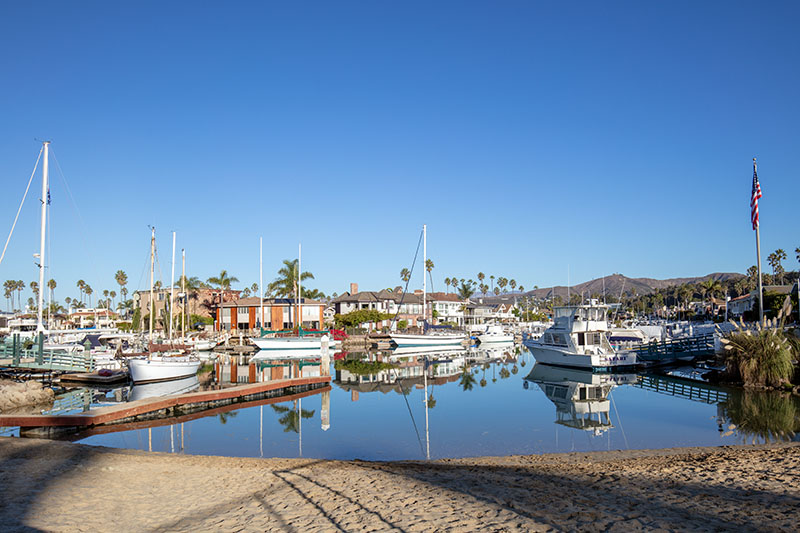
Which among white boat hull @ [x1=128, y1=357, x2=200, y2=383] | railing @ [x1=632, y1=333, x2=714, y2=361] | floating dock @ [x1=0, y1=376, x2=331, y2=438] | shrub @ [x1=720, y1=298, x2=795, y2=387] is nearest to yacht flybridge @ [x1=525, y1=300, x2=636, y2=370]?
railing @ [x1=632, y1=333, x2=714, y2=361]

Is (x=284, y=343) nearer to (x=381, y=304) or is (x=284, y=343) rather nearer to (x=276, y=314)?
(x=276, y=314)

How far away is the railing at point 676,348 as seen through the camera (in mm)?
44281

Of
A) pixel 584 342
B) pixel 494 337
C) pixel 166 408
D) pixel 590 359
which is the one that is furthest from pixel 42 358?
pixel 494 337

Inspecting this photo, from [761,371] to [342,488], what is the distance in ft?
88.1

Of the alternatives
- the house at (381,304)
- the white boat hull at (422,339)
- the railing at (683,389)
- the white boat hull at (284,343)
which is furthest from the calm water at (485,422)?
the house at (381,304)

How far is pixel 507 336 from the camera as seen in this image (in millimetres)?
81875

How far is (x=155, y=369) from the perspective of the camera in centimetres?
3731

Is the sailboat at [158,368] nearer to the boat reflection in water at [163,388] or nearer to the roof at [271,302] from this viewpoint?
the boat reflection in water at [163,388]

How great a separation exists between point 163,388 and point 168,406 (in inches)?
413

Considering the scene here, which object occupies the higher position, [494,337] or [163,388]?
[163,388]

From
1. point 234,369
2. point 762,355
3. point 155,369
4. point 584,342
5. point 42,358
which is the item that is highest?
point 42,358

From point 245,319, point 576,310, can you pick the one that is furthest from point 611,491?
point 245,319

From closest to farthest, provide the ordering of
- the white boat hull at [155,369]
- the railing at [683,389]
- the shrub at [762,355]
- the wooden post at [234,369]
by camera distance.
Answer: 1. the railing at [683,389]
2. the shrub at [762,355]
3. the white boat hull at [155,369]
4. the wooden post at [234,369]

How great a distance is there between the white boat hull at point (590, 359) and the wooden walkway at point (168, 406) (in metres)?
19.5
